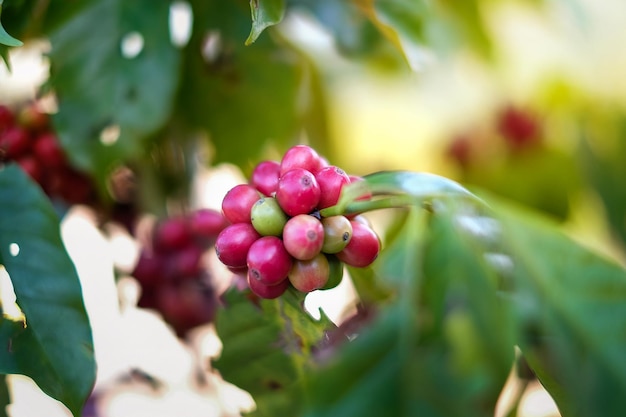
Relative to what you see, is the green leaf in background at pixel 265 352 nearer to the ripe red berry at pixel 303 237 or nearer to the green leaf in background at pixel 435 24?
the ripe red berry at pixel 303 237

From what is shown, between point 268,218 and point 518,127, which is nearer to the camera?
point 268,218

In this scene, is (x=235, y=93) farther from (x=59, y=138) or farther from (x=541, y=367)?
(x=541, y=367)

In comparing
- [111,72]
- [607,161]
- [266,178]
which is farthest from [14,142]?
[607,161]

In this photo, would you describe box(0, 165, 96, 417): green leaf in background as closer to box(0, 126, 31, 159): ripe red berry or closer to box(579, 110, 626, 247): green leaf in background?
box(0, 126, 31, 159): ripe red berry

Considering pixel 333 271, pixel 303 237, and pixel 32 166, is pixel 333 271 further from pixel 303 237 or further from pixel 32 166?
pixel 32 166

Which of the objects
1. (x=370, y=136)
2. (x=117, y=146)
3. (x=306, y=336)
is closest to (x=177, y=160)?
(x=117, y=146)

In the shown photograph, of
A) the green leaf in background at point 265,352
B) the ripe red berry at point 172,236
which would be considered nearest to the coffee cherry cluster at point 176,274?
the ripe red berry at point 172,236

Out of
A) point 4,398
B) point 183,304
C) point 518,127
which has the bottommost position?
point 518,127

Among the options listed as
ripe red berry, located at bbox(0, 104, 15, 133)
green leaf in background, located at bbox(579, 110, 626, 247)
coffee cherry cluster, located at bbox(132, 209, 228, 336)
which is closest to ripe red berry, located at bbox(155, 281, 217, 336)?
coffee cherry cluster, located at bbox(132, 209, 228, 336)

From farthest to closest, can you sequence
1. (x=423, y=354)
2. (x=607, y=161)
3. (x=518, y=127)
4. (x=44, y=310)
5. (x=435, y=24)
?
1. (x=518, y=127)
2. (x=607, y=161)
3. (x=435, y=24)
4. (x=44, y=310)
5. (x=423, y=354)
